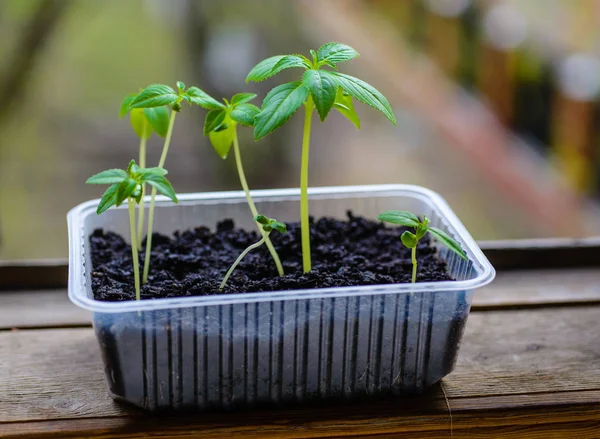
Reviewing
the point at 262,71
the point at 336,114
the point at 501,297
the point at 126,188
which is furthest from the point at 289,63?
the point at 336,114

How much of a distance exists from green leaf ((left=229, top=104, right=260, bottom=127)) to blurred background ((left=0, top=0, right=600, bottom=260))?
146cm

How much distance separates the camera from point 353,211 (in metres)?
1.17

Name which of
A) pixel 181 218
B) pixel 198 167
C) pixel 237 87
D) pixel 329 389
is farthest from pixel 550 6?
pixel 329 389

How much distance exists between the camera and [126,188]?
782 mm

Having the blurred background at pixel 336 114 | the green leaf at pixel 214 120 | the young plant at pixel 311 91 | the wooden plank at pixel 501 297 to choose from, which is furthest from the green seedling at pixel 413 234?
the blurred background at pixel 336 114

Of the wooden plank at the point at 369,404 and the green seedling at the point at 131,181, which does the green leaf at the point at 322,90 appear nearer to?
the green seedling at the point at 131,181

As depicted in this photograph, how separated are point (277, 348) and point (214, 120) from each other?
0.30 meters

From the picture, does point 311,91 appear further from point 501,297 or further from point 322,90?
Result: point 501,297

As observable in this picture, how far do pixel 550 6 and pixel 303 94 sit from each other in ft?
7.26

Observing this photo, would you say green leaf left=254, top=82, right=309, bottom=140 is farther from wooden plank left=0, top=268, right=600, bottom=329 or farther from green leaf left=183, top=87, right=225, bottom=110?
wooden plank left=0, top=268, right=600, bottom=329

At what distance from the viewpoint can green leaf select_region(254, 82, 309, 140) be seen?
0.76 metres

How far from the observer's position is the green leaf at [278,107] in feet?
2.51

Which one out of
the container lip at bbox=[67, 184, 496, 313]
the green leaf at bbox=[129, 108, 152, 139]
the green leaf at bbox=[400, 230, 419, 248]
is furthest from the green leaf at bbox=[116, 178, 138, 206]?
the green leaf at bbox=[400, 230, 419, 248]

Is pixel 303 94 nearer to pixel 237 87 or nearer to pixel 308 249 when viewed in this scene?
pixel 308 249
